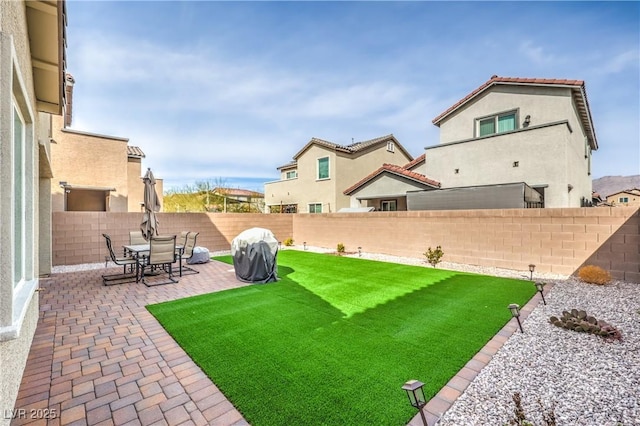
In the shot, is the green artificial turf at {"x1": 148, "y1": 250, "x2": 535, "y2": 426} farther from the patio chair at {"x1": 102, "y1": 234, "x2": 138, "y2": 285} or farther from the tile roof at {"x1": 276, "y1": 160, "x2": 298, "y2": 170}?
the tile roof at {"x1": 276, "y1": 160, "x2": 298, "y2": 170}

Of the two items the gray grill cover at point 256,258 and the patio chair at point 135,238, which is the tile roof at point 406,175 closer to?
the gray grill cover at point 256,258

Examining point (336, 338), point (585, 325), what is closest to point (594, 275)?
point (585, 325)

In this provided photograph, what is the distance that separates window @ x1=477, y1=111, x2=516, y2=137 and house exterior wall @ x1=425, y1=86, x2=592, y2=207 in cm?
33

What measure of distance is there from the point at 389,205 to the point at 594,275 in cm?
1386

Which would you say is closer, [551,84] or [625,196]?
[551,84]

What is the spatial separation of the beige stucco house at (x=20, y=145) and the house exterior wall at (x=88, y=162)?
1729 centimetres

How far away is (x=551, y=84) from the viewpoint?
1494 cm

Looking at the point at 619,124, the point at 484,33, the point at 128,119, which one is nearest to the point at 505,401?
the point at 484,33

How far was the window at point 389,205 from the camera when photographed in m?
21.9

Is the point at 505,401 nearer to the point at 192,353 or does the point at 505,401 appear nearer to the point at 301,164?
Result: the point at 192,353

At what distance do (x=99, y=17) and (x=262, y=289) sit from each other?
34.9ft

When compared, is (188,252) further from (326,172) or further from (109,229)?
(326,172)

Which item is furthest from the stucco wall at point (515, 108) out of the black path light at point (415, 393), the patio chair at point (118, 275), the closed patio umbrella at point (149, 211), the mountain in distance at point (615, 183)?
the mountain in distance at point (615, 183)

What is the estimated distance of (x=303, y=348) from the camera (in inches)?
195
